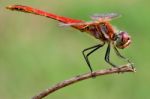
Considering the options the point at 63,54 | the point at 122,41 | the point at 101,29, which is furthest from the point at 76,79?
the point at 63,54

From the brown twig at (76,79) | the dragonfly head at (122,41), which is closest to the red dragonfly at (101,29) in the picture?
the dragonfly head at (122,41)

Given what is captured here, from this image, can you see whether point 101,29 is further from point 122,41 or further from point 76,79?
point 76,79

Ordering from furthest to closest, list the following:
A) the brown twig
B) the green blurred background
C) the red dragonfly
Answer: the green blurred background < the red dragonfly < the brown twig

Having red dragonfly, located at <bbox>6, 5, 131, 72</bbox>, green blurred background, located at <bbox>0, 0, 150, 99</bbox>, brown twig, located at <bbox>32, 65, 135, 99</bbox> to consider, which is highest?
red dragonfly, located at <bbox>6, 5, 131, 72</bbox>

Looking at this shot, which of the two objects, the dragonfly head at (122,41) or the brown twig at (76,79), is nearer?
the brown twig at (76,79)

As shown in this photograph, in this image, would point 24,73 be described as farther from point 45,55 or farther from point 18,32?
point 18,32

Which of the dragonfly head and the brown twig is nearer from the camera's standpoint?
the brown twig

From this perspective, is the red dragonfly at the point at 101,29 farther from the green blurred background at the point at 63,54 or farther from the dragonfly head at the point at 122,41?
the green blurred background at the point at 63,54

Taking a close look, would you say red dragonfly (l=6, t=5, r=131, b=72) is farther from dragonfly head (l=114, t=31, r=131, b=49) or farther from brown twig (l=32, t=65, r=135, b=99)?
brown twig (l=32, t=65, r=135, b=99)

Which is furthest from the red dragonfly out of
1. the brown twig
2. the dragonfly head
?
the brown twig
